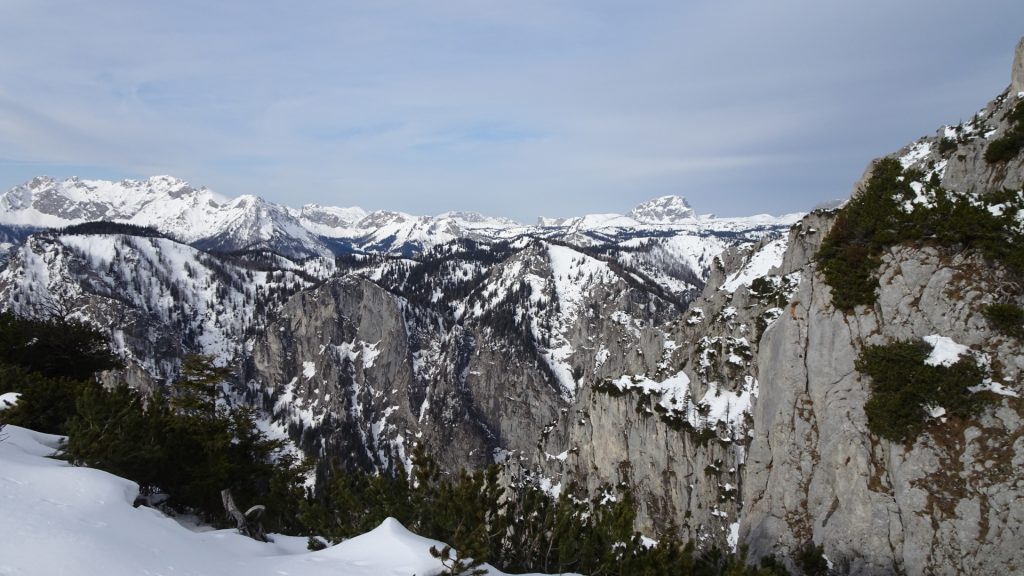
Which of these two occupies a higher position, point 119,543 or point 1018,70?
point 1018,70

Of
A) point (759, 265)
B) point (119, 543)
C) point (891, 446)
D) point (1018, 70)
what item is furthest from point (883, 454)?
point (759, 265)

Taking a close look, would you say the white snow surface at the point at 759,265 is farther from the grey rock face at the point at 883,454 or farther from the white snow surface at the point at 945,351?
the white snow surface at the point at 945,351

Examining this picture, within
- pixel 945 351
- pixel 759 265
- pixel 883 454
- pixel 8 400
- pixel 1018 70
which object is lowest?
pixel 8 400

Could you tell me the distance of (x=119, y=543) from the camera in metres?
12.0

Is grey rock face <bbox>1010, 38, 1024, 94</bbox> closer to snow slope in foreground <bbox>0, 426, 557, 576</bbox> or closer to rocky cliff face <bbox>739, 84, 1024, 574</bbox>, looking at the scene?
rocky cliff face <bbox>739, 84, 1024, 574</bbox>

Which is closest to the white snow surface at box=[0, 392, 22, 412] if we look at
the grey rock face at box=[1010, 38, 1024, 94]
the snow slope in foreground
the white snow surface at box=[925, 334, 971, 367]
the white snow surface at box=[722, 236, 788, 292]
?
the snow slope in foreground

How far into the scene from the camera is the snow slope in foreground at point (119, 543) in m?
10.7

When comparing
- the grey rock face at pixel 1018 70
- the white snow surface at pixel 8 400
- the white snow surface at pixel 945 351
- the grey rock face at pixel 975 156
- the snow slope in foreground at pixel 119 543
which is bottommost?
the snow slope in foreground at pixel 119 543

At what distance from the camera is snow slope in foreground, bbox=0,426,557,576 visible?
10719 mm

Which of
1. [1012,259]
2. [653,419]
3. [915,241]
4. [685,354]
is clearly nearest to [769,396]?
[915,241]

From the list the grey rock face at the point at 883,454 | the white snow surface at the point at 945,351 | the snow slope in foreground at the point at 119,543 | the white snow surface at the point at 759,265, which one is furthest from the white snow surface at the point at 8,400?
the white snow surface at the point at 759,265

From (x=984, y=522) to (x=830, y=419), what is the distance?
5382 mm

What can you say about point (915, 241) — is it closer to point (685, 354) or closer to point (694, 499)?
point (694, 499)

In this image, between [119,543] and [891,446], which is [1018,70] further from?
[119,543]
